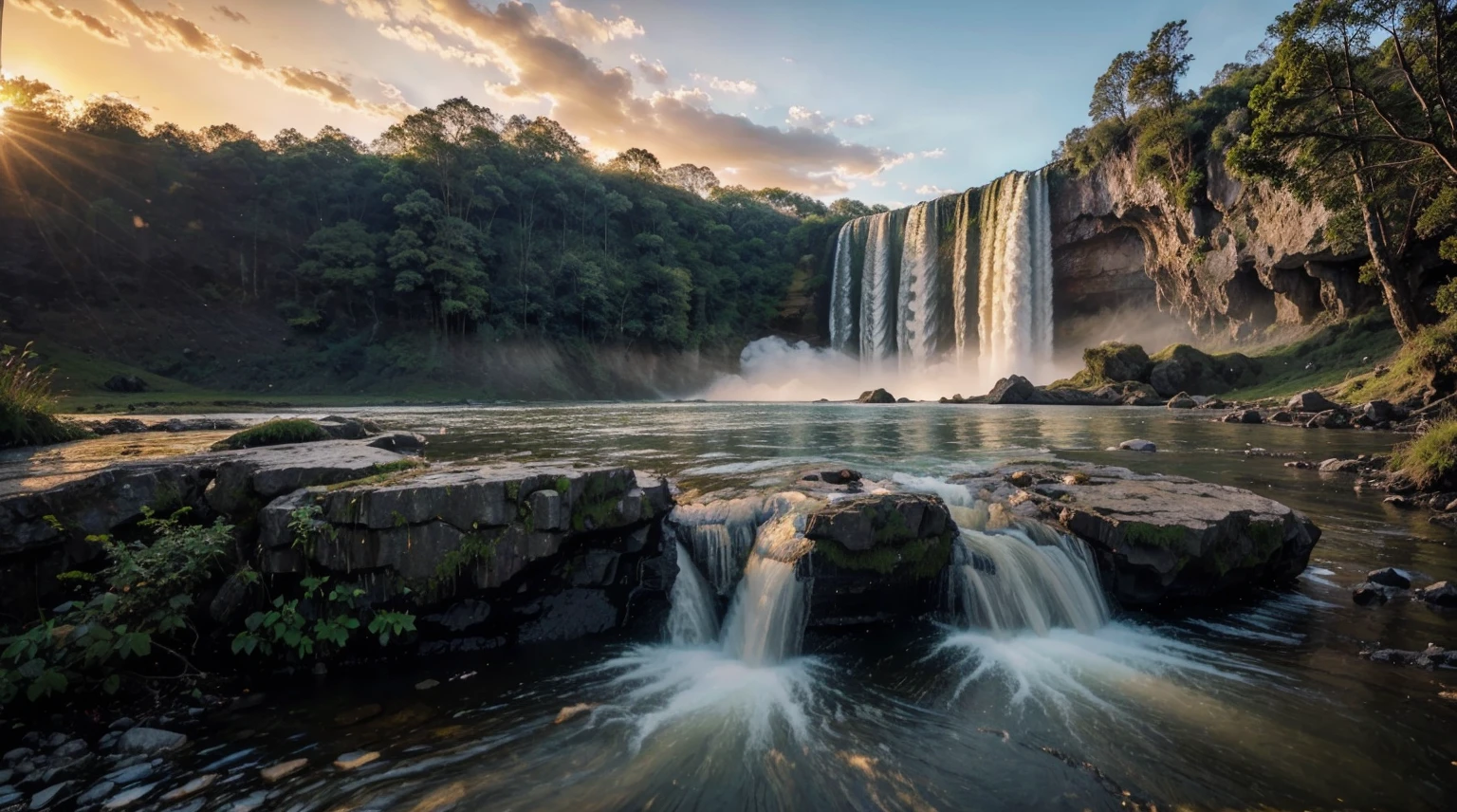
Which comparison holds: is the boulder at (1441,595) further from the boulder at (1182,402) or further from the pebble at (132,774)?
the boulder at (1182,402)

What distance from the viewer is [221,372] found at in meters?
38.6

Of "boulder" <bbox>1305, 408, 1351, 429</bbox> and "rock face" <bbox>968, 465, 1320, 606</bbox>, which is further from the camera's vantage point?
"boulder" <bbox>1305, 408, 1351, 429</bbox>

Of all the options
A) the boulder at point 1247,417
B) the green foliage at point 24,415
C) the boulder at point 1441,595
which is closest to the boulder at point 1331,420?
the boulder at point 1247,417

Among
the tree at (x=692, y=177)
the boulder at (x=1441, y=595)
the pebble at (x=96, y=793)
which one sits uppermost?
the tree at (x=692, y=177)

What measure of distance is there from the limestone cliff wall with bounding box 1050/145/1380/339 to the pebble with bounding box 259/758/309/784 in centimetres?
4416

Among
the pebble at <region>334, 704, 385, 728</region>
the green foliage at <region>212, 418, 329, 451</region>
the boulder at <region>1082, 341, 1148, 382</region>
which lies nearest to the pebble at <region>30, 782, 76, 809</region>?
the pebble at <region>334, 704, 385, 728</region>

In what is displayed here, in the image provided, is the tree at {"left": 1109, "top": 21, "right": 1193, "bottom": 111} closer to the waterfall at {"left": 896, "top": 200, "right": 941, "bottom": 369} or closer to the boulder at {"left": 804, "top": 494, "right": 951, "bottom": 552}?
the waterfall at {"left": 896, "top": 200, "right": 941, "bottom": 369}

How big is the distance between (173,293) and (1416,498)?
60.9 meters

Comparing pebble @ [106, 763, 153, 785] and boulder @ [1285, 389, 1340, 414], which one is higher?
boulder @ [1285, 389, 1340, 414]

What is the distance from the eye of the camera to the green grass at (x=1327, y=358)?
94.3 ft

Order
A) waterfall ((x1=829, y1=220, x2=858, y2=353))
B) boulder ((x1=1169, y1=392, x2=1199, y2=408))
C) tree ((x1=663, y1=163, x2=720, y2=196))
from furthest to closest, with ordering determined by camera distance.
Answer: tree ((x1=663, y1=163, x2=720, y2=196)), waterfall ((x1=829, y1=220, x2=858, y2=353)), boulder ((x1=1169, y1=392, x2=1199, y2=408))

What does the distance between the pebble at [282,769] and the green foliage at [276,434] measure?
574cm

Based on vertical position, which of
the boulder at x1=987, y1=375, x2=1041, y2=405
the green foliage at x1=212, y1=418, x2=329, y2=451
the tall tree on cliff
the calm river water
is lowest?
the calm river water

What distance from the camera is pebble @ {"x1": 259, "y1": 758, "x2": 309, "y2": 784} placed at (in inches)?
132
